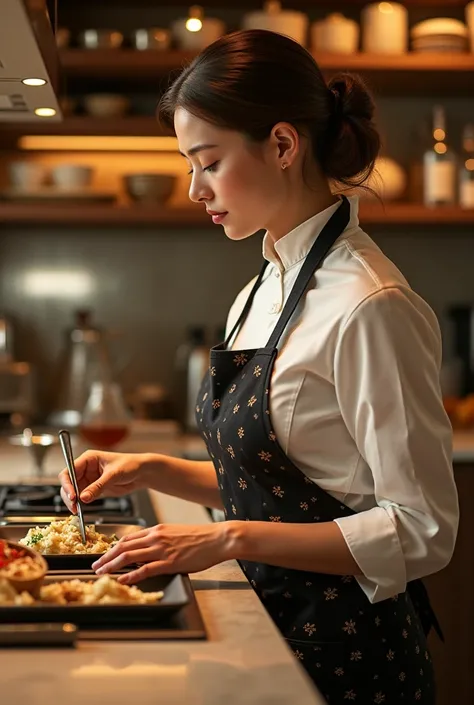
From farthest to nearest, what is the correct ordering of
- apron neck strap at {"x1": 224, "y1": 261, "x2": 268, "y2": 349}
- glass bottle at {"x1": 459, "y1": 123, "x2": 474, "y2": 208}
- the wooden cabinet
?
glass bottle at {"x1": 459, "y1": 123, "x2": 474, "y2": 208} → the wooden cabinet → apron neck strap at {"x1": 224, "y1": 261, "x2": 268, "y2": 349}

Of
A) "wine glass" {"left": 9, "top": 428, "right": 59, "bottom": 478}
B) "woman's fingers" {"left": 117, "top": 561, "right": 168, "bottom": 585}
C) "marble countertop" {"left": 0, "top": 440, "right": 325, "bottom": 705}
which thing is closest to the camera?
"marble countertop" {"left": 0, "top": 440, "right": 325, "bottom": 705}

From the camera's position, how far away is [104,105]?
366 centimetres

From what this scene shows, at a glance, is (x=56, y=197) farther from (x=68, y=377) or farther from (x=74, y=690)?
(x=74, y=690)

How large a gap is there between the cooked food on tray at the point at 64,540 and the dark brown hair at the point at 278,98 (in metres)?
0.66

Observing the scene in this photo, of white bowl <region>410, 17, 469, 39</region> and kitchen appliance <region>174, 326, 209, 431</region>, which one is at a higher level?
white bowl <region>410, 17, 469, 39</region>

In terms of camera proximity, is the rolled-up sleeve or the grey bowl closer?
the rolled-up sleeve

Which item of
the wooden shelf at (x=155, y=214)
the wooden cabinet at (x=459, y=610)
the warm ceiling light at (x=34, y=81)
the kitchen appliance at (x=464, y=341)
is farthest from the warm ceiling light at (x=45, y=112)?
the kitchen appliance at (x=464, y=341)

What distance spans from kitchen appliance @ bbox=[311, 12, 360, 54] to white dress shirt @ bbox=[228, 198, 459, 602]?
7.14 feet

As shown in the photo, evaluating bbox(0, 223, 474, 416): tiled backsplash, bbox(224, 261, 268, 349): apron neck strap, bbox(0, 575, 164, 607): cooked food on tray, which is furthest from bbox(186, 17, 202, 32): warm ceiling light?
bbox(0, 575, 164, 607): cooked food on tray

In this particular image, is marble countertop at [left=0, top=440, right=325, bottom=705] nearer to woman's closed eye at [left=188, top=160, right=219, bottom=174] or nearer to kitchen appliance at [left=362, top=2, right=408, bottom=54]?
woman's closed eye at [left=188, top=160, right=219, bottom=174]

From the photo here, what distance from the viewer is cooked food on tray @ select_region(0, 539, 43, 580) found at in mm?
1289

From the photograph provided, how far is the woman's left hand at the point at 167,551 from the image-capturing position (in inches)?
54.7

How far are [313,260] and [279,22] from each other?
2.14 m

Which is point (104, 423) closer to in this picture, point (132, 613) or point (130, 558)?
point (130, 558)
